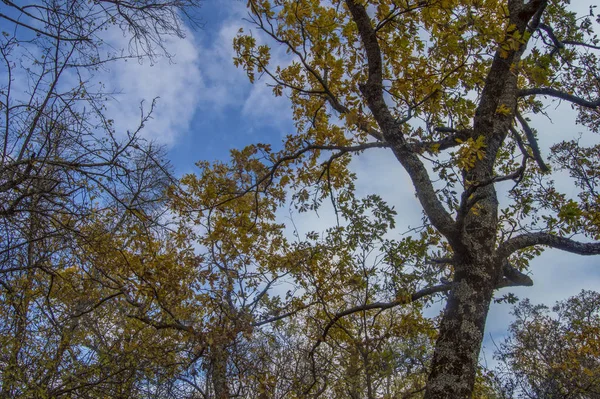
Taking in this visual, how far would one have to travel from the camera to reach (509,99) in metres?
4.95

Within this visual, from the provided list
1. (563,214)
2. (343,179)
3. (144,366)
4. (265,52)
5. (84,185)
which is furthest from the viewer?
(343,179)

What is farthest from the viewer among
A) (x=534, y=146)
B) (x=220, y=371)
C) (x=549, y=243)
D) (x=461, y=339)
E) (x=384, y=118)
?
(x=220, y=371)

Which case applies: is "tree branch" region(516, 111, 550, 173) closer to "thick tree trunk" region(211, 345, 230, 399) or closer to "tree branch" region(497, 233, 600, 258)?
"tree branch" region(497, 233, 600, 258)

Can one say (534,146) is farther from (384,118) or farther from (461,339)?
(461,339)

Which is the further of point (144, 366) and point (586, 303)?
point (586, 303)

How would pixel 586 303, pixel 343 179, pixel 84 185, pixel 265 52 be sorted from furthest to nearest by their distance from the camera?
pixel 586 303
pixel 343 179
pixel 265 52
pixel 84 185

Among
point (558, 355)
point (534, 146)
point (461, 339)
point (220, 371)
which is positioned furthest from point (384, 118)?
point (558, 355)

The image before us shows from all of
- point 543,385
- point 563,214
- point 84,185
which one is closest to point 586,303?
point 543,385

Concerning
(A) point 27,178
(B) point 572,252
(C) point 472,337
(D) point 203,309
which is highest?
(D) point 203,309

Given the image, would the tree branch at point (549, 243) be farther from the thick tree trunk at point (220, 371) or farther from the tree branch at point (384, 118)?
the thick tree trunk at point (220, 371)

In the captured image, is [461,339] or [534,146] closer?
[461,339]

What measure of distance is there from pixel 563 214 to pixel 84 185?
4.05 meters

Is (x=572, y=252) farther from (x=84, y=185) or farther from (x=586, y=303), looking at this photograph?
(x=586, y=303)

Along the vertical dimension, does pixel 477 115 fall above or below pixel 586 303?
below
